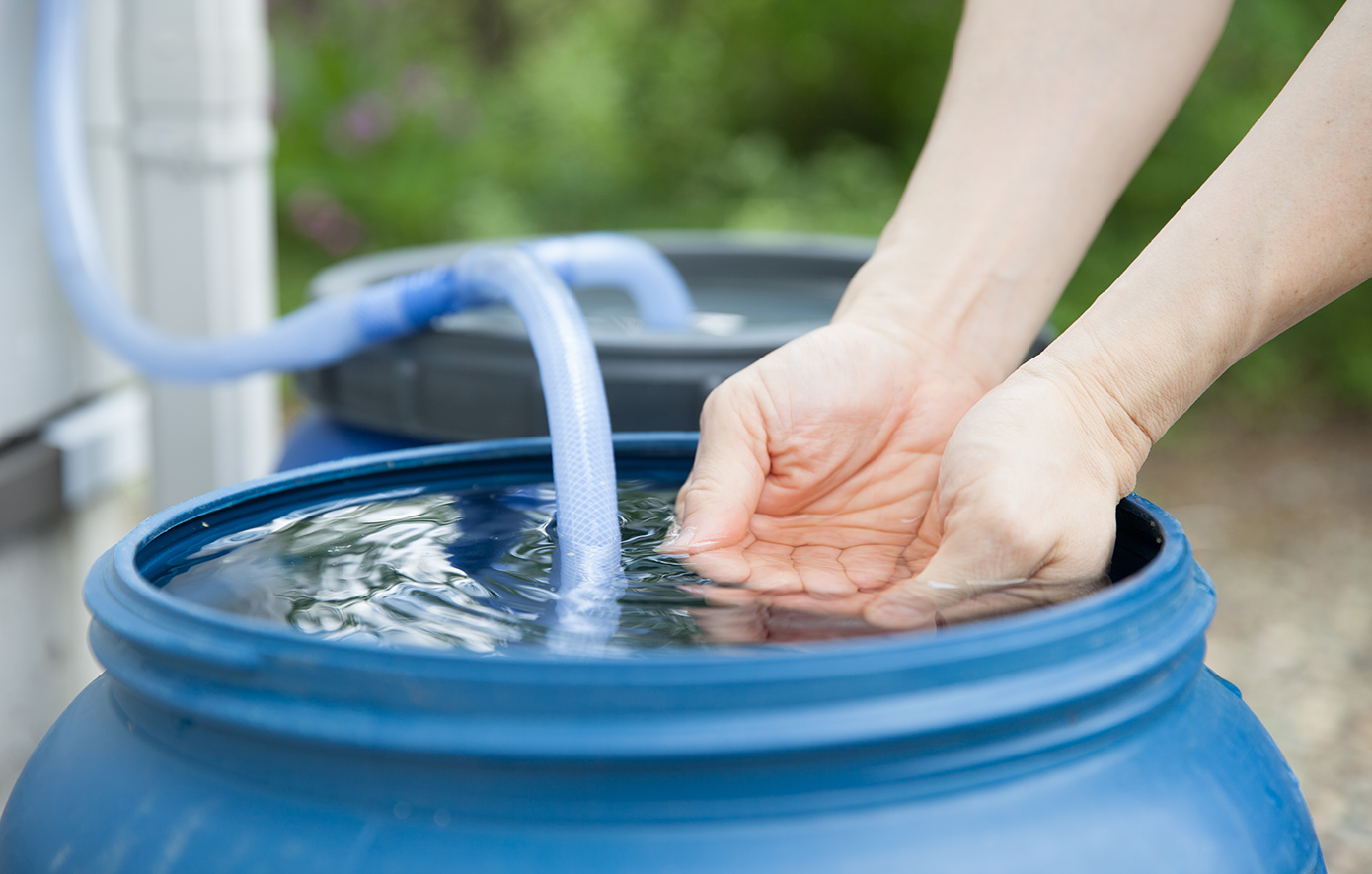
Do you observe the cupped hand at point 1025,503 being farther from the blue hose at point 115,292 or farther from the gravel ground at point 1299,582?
the gravel ground at point 1299,582

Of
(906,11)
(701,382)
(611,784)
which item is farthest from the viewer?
(906,11)

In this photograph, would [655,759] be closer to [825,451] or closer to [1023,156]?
[825,451]

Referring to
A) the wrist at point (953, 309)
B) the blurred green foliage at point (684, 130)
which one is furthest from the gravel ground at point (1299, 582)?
the wrist at point (953, 309)

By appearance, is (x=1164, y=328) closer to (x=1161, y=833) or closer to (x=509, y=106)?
(x=1161, y=833)

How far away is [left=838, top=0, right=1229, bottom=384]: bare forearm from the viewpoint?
105cm

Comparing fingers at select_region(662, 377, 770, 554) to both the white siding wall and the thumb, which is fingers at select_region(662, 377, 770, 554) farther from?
the white siding wall

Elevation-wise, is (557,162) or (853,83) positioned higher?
(853,83)

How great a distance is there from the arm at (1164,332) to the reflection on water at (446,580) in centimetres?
12

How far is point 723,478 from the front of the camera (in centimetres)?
92

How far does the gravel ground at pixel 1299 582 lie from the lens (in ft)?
6.40

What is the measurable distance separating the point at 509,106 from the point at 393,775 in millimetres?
5034

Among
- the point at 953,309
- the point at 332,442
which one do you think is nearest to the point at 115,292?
the point at 332,442

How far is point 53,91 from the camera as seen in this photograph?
1.48 metres

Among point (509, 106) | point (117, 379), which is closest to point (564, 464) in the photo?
point (117, 379)
